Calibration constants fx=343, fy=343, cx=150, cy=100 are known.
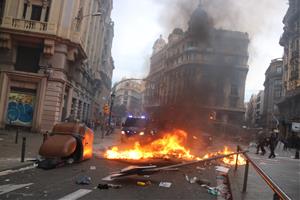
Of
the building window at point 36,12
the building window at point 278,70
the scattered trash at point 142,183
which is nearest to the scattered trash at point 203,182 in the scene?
the scattered trash at point 142,183

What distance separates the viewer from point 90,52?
37.7 meters

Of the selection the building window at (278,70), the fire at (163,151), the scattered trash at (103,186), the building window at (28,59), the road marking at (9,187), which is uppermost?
the building window at (278,70)

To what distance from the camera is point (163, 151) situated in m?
16.3

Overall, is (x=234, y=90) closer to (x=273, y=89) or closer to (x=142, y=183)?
(x=142, y=183)

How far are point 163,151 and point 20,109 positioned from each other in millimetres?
12753

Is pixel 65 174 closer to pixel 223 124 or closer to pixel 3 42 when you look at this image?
pixel 3 42

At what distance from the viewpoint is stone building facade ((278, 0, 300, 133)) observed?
49.1 metres

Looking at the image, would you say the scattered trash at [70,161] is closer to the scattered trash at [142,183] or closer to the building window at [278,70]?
the scattered trash at [142,183]

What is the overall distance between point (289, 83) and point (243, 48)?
94.9ft

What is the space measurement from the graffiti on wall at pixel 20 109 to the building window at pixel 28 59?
193 cm

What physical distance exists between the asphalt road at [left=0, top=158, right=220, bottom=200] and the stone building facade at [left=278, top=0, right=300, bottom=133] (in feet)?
135

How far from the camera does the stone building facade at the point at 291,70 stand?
161 ft

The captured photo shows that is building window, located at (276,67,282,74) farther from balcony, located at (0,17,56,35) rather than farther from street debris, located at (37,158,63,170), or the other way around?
street debris, located at (37,158,63,170)

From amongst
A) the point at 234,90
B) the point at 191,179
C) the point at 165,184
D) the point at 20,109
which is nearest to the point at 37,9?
the point at 20,109
